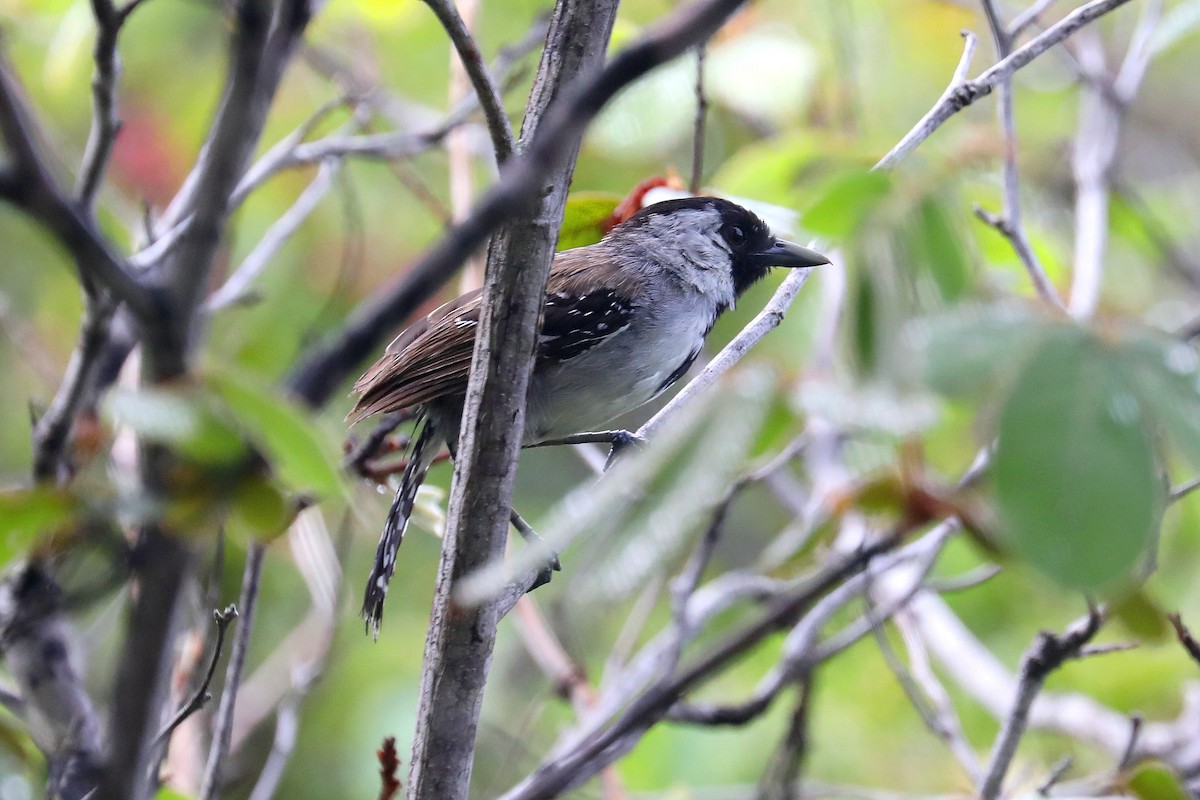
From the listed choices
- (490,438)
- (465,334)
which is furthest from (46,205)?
(465,334)

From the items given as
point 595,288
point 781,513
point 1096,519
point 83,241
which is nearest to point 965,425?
point 1096,519

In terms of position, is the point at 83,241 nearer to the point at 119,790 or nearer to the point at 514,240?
the point at 119,790

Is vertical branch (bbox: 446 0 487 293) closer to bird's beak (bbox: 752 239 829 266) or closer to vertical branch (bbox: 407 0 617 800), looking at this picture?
bird's beak (bbox: 752 239 829 266)

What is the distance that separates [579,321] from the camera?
3.75m

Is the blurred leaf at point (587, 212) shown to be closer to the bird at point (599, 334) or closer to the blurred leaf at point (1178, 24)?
the bird at point (599, 334)

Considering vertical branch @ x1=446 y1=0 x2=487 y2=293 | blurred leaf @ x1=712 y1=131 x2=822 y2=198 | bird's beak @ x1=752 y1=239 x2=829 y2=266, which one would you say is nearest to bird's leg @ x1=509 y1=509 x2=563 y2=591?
vertical branch @ x1=446 y1=0 x2=487 y2=293

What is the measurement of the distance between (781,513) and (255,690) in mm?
3760

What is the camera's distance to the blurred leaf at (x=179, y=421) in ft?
3.17

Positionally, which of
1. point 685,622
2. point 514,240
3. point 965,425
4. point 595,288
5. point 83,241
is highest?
point 595,288

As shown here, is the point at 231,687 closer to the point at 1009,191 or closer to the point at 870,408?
the point at 870,408

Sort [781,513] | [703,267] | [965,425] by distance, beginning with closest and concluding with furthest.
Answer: [965,425] < [703,267] < [781,513]

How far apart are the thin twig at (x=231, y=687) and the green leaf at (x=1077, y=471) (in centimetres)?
176

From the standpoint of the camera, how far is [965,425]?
1.13m

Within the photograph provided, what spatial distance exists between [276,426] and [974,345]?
0.64 meters
